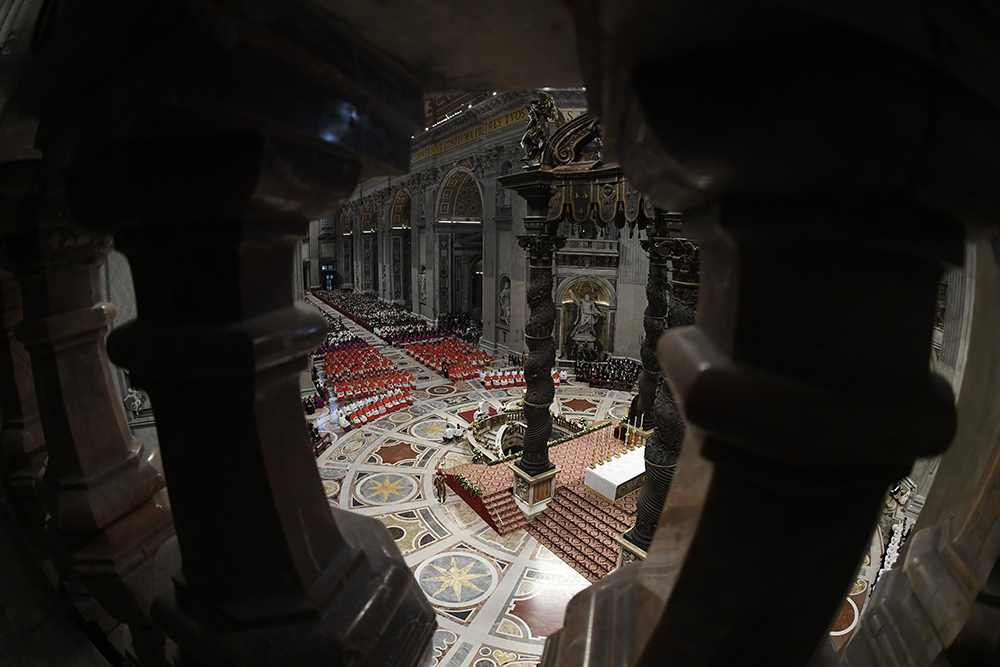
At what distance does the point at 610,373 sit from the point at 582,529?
25.0 ft

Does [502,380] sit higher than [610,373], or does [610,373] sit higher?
[610,373]

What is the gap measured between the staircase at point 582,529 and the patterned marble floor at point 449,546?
0.18 meters

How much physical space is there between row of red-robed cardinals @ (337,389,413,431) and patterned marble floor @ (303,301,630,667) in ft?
0.73

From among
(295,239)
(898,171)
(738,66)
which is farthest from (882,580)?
(295,239)

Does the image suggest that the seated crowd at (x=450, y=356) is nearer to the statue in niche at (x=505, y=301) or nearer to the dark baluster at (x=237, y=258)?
the statue in niche at (x=505, y=301)

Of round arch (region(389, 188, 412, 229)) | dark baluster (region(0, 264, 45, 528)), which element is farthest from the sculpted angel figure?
dark baluster (region(0, 264, 45, 528))

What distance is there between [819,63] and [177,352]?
2.70ft

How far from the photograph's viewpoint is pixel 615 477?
6809 millimetres

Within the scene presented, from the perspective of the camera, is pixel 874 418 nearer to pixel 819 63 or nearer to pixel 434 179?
pixel 819 63

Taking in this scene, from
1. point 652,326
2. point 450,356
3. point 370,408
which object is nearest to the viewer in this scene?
point 652,326

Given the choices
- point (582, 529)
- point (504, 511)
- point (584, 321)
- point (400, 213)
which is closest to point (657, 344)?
point (582, 529)

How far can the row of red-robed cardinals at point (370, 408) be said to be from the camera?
10208mm

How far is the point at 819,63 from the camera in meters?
0.40

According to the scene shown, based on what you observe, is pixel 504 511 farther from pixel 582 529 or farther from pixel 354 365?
pixel 354 365
